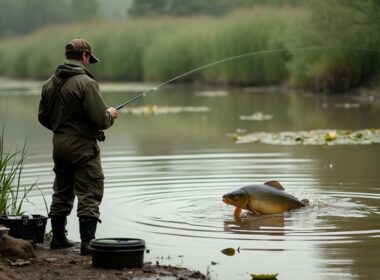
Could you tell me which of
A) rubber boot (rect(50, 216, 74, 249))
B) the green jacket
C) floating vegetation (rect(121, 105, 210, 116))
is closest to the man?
the green jacket

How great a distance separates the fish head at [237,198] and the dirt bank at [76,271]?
2.27 metres

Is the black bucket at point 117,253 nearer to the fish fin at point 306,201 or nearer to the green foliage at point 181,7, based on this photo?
the fish fin at point 306,201

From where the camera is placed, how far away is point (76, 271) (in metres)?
7.61

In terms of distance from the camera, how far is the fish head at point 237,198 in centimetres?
1018

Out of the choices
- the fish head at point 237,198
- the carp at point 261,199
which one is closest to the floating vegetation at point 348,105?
the carp at point 261,199

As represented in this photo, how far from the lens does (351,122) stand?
2297 cm

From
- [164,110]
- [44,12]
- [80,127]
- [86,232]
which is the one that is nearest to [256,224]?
[86,232]

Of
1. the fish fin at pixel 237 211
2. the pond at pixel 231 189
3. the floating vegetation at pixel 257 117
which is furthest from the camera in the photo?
the floating vegetation at pixel 257 117

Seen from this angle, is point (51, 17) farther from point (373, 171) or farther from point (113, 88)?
point (373, 171)

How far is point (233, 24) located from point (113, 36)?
43.9ft

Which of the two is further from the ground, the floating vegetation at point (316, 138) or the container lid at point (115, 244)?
the container lid at point (115, 244)

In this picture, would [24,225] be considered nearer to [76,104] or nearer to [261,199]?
[76,104]

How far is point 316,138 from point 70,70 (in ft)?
35.2

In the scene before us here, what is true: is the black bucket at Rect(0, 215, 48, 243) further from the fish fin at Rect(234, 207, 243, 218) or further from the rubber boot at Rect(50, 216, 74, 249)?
the fish fin at Rect(234, 207, 243, 218)
